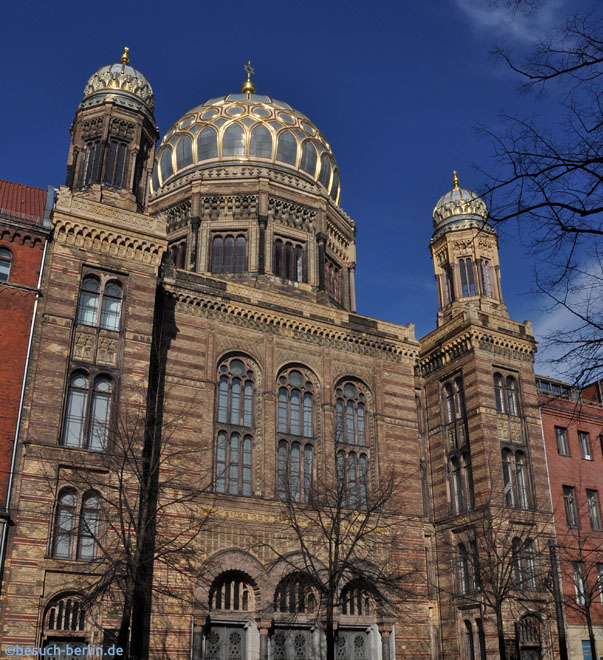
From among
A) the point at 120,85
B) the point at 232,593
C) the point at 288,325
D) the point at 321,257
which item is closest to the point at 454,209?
the point at 321,257

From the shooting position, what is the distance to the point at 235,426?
1228 inches

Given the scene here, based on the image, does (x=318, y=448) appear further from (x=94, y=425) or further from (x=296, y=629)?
(x=94, y=425)

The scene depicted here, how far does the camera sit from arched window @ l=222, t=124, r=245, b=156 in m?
44.1

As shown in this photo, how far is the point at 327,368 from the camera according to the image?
34.2m

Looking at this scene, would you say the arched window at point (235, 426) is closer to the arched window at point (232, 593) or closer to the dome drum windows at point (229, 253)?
the arched window at point (232, 593)

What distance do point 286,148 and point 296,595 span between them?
86.7ft

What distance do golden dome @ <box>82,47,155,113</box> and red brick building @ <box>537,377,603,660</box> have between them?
2507 cm

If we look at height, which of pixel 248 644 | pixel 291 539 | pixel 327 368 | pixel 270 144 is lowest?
pixel 248 644

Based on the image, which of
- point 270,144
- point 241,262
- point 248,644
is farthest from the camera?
point 270,144

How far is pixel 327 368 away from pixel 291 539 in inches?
320

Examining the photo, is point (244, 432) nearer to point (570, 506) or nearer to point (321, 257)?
point (321, 257)

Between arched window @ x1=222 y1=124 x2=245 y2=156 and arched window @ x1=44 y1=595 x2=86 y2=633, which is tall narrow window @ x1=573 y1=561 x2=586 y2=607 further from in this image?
arched window @ x1=222 y1=124 x2=245 y2=156

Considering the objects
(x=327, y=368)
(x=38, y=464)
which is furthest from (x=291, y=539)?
(x=38, y=464)

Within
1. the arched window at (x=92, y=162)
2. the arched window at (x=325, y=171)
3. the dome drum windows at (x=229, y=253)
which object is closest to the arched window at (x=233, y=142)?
the arched window at (x=325, y=171)
